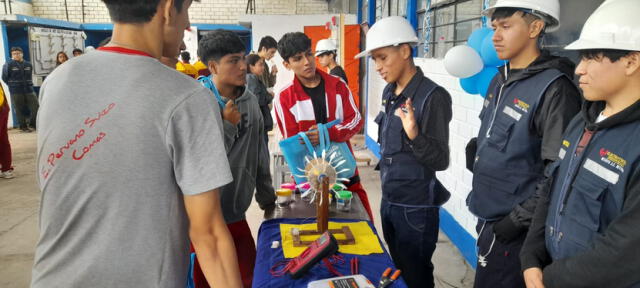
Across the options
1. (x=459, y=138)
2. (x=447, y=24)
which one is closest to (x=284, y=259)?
(x=459, y=138)

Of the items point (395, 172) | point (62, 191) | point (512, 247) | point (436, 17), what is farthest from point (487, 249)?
point (436, 17)

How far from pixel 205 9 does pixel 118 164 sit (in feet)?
43.6

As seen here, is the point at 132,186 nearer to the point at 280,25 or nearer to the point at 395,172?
the point at 395,172

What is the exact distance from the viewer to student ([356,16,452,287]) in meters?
1.94

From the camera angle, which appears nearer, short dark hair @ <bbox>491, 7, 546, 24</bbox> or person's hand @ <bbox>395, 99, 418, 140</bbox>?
short dark hair @ <bbox>491, 7, 546, 24</bbox>

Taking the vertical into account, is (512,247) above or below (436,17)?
below

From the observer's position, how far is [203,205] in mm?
932

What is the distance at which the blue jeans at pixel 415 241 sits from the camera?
1994mm

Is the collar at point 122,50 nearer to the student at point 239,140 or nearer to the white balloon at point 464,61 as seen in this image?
the student at point 239,140

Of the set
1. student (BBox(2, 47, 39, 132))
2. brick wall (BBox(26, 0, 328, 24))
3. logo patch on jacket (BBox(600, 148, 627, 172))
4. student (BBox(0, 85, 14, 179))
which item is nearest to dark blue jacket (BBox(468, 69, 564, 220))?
logo patch on jacket (BBox(600, 148, 627, 172))

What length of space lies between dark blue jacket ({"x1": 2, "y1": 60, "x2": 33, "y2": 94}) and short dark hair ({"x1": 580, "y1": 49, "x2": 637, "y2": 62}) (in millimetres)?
10699

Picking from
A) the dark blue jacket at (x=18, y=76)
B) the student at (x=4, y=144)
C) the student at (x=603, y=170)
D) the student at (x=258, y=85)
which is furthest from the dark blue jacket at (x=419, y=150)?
the dark blue jacket at (x=18, y=76)

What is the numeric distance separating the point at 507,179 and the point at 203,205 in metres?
1.25

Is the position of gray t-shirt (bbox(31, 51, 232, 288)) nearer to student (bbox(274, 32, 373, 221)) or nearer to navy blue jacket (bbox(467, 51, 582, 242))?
navy blue jacket (bbox(467, 51, 582, 242))
